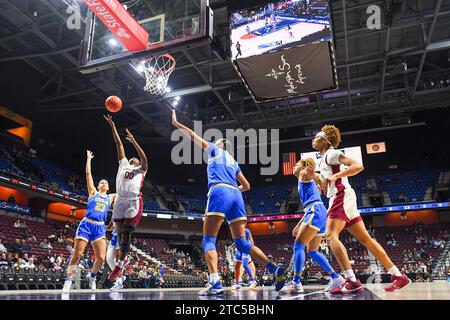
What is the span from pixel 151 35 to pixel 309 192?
5341 millimetres

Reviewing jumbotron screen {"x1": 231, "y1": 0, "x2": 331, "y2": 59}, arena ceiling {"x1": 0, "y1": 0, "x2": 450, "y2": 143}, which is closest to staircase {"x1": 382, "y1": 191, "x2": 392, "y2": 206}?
arena ceiling {"x1": 0, "y1": 0, "x2": 450, "y2": 143}

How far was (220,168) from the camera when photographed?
4762mm

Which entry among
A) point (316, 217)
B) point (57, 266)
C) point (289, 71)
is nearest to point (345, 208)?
point (316, 217)

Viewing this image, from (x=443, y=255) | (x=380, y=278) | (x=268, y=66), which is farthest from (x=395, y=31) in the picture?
(x=443, y=255)

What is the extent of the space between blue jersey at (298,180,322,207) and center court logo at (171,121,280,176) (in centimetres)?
1772

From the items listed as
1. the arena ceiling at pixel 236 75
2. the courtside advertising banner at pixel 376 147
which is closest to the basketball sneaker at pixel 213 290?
the arena ceiling at pixel 236 75

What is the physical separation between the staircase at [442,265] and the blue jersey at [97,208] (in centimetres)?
1850

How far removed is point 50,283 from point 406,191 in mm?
24571

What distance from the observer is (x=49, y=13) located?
1455 cm

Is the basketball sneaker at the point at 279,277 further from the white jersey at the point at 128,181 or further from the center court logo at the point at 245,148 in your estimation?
the center court logo at the point at 245,148

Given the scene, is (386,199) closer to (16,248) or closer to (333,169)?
(16,248)

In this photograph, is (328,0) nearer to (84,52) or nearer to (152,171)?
(84,52)

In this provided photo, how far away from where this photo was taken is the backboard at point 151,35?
7988mm
